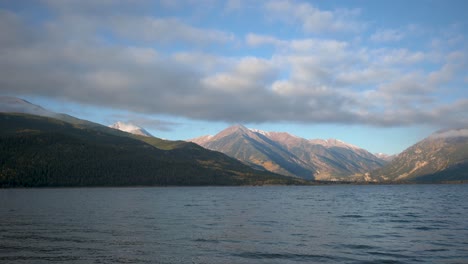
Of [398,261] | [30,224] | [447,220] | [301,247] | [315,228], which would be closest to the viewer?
[398,261]

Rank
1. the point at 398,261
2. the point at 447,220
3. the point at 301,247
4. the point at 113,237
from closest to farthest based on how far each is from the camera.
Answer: the point at 398,261 < the point at 301,247 < the point at 113,237 < the point at 447,220

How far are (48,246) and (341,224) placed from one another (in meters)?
51.0

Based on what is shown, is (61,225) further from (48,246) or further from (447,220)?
(447,220)

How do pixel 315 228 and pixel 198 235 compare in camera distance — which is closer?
pixel 198 235

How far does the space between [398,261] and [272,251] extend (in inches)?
573

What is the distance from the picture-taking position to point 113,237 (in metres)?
58.8

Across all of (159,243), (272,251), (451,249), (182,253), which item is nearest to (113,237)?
(159,243)

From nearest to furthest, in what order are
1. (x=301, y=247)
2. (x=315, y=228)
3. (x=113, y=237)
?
(x=301, y=247), (x=113, y=237), (x=315, y=228)

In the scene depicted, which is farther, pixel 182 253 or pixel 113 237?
pixel 113 237

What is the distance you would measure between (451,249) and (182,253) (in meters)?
33.8

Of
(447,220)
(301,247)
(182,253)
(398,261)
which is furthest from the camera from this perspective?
(447,220)

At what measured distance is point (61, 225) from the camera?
72.9 m

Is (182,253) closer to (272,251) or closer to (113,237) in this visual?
(272,251)

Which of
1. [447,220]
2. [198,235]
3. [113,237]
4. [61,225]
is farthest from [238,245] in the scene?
[447,220]
